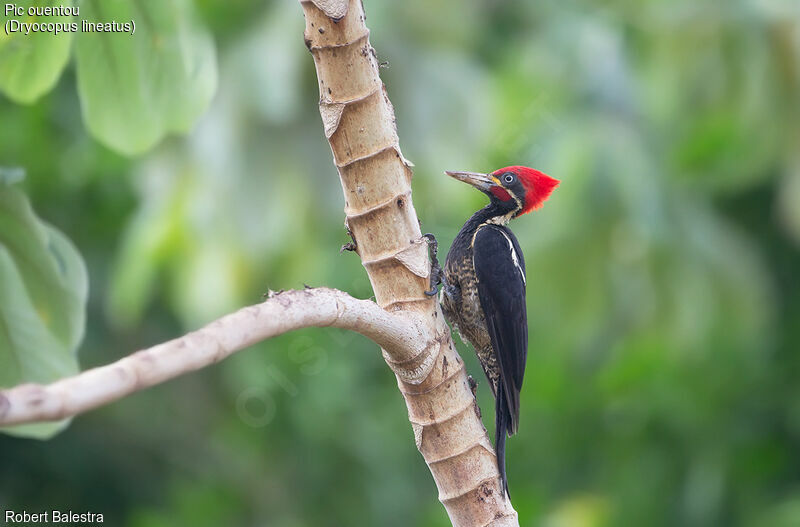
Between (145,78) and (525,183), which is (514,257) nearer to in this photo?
(525,183)

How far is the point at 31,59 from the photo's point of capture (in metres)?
2.42

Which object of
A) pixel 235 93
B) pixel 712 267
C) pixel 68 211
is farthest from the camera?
pixel 68 211

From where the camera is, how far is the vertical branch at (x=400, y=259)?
2.02 meters

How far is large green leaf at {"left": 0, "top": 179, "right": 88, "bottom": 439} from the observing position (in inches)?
86.5

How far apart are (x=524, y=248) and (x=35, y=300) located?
11.6 ft

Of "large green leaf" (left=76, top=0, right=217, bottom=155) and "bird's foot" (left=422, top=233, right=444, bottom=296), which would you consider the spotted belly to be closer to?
"bird's foot" (left=422, top=233, right=444, bottom=296)

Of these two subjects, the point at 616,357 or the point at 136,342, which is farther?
the point at 136,342

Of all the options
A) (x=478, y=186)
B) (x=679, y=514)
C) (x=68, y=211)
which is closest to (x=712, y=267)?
(x=679, y=514)

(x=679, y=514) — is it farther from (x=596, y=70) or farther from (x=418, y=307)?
(x=418, y=307)

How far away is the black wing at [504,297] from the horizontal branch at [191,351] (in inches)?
46.4

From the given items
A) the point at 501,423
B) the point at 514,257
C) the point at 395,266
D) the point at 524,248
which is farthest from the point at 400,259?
the point at 524,248

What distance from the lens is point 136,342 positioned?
7.75m

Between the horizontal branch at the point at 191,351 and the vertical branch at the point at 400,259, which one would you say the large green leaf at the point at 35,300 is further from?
the horizontal branch at the point at 191,351

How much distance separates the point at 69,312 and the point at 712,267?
4584 millimetres
